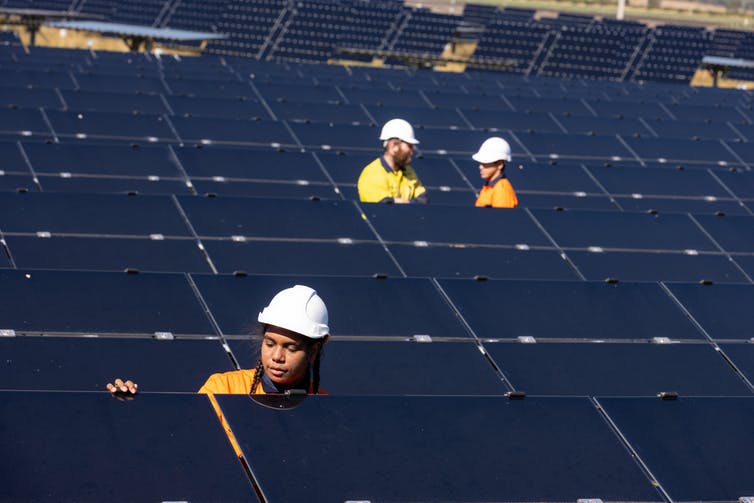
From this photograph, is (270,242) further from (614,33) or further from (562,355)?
(614,33)

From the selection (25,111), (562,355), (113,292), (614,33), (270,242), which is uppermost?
(614,33)

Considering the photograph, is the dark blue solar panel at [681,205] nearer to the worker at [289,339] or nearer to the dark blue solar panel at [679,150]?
the dark blue solar panel at [679,150]

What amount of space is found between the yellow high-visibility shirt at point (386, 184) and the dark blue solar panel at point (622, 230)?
1233mm

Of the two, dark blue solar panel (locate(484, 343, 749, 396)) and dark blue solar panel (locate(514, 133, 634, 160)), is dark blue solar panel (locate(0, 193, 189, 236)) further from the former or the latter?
dark blue solar panel (locate(514, 133, 634, 160))

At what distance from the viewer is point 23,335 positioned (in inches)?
337

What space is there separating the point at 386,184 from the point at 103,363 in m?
5.74

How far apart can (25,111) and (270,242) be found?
27.2 ft

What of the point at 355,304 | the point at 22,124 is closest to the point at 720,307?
the point at 355,304

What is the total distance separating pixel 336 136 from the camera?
67.6 ft

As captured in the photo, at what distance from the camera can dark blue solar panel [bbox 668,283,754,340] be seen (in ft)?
33.5

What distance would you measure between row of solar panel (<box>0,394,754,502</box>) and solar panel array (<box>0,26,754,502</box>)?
1cm

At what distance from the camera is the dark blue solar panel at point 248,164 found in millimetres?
16625

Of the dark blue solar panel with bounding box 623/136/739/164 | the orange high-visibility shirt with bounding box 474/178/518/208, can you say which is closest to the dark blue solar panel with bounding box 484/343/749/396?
the orange high-visibility shirt with bounding box 474/178/518/208

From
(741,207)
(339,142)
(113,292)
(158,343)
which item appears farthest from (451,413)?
(339,142)
